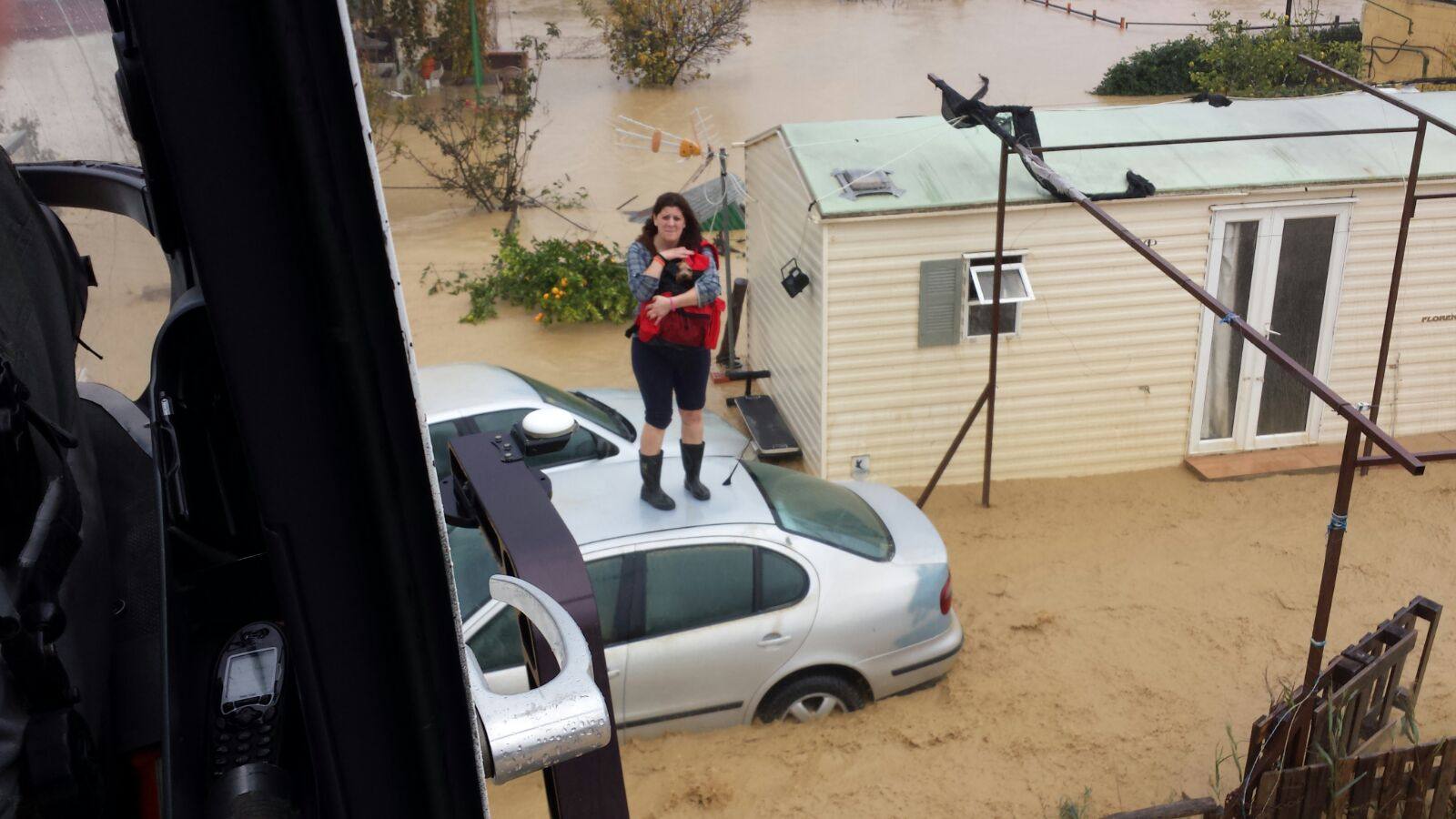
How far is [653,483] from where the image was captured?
6.62 metres

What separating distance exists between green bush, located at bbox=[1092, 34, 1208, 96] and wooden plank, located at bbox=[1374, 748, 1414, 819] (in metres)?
25.6

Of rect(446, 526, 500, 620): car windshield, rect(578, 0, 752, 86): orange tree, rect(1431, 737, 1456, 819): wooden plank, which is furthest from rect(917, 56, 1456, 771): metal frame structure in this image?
rect(578, 0, 752, 86): orange tree

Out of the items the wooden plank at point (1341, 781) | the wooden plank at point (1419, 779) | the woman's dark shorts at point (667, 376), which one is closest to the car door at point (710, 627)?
the woman's dark shorts at point (667, 376)

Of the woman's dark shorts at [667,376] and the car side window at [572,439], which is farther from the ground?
the woman's dark shorts at [667,376]

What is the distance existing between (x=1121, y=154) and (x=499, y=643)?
666 cm

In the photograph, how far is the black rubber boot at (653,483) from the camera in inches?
256

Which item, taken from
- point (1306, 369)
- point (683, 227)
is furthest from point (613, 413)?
point (1306, 369)

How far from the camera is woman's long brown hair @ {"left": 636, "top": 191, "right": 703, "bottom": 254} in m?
6.34

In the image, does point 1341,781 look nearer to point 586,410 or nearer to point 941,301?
point 941,301

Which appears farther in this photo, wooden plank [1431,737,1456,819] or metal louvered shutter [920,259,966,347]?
metal louvered shutter [920,259,966,347]

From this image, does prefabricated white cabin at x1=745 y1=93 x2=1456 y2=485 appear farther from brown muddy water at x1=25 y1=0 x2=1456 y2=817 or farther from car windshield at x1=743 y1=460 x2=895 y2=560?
car windshield at x1=743 y1=460 x2=895 y2=560

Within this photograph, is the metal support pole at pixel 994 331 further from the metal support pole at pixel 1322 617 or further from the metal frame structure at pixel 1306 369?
the metal support pole at pixel 1322 617

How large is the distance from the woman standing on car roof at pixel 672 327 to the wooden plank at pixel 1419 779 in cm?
371

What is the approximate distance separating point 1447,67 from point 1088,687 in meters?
17.8
